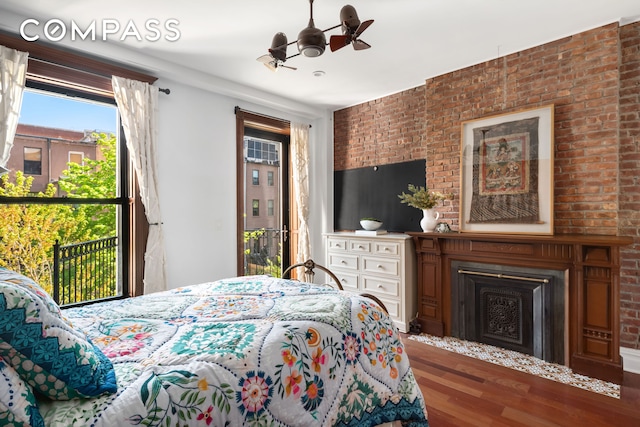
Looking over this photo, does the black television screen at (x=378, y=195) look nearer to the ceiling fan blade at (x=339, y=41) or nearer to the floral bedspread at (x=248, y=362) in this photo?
the ceiling fan blade at (x=339, y=41)

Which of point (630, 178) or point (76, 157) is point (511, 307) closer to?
point (630, 178)

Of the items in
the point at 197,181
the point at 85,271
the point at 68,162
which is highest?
the point at 68,162

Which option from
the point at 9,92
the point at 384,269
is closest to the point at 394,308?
the point at 384,269

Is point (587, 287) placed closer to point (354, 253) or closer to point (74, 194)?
point (354, 253)

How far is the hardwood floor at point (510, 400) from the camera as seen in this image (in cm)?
206

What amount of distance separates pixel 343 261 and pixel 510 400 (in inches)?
89.7

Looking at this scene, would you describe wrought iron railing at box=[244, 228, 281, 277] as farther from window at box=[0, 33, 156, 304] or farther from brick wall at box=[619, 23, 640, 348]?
brick wall at box=[619, 23, 640, 348]

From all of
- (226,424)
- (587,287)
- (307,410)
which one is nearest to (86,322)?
(226,424)

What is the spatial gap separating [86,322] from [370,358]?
4.47ft

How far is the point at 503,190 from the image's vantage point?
3225mm

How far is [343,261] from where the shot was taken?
165 inches

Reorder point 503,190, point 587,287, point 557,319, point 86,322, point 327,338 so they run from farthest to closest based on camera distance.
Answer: point 503,190
point 557,319
point 587,287
point 86,322
point 327,338

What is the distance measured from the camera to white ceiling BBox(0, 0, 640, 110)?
2.46 m

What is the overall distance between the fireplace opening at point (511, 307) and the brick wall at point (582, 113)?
1.65 ft
